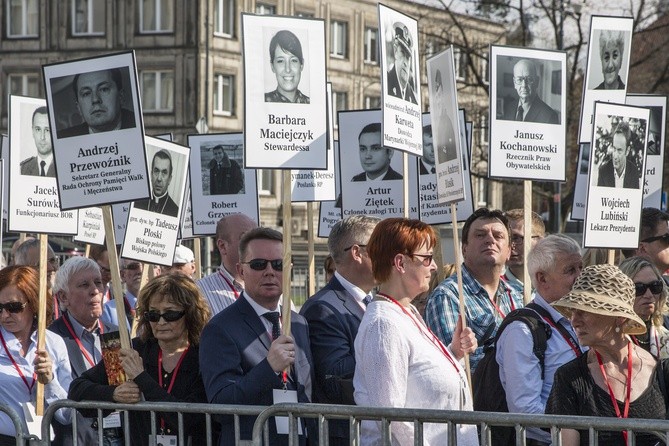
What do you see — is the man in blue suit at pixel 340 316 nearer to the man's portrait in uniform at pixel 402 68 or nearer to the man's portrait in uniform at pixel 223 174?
the man's portrait in uniform at pixel 402 68

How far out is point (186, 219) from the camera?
13.2m

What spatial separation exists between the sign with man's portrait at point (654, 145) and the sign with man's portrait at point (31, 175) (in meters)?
4.49

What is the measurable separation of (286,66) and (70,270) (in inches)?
87.9

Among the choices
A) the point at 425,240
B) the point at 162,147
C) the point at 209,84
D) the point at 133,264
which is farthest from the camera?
the point at 209,84

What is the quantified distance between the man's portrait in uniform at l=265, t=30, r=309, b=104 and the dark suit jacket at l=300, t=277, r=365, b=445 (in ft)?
3.31

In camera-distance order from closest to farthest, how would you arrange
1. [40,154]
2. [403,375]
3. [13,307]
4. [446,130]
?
[403,375] → [13,307] → [446,130] → [40,154]

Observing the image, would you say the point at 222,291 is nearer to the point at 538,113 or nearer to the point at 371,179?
the point at 371,179

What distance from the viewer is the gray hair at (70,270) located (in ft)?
27.6

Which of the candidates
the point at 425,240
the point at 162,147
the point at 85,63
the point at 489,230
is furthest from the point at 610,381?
the point at 162,147

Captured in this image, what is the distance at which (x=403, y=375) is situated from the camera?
5.70m

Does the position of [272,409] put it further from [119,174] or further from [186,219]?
[186,219]

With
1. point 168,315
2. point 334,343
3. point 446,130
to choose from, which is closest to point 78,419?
point 168,315

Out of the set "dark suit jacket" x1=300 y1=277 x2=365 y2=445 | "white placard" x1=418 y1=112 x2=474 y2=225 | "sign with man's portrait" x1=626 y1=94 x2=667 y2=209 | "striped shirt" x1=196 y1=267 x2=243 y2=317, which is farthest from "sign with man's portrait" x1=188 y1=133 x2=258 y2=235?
"dark suit jacket" x1=300 y1=277 x2=365 y2=445

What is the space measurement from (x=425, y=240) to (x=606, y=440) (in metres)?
1.23
